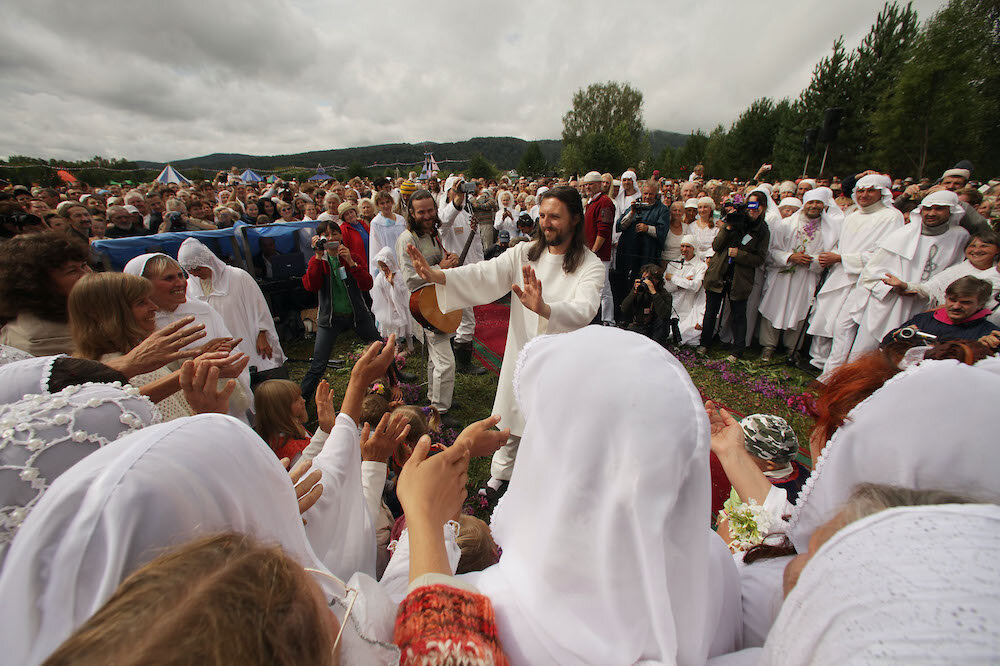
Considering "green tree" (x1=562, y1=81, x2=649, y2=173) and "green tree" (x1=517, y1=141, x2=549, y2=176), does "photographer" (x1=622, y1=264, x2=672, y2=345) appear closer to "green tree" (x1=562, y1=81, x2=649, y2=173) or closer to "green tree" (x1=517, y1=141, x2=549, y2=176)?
"green tree" (x1=562, y1=81, x2=649, y2=173)

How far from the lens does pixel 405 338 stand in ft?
20.0

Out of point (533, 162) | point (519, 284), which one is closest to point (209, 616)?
point (519, 284)

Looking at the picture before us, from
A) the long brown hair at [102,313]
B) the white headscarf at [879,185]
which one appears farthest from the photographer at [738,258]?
the long brown hair at [102,313]

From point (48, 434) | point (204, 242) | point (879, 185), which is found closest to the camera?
point (48, 434)

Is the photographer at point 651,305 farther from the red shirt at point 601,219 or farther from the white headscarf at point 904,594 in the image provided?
the white headscarf at point 904,594

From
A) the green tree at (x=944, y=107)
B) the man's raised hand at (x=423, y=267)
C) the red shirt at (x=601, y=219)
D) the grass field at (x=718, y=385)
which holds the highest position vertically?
the green tree at (x=944, y=107)

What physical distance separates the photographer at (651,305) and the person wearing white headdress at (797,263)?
1593mm

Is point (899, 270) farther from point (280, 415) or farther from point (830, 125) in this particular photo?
point (280, 415)

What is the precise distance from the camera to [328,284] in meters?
4.69

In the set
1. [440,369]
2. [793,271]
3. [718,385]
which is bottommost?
[718,385]

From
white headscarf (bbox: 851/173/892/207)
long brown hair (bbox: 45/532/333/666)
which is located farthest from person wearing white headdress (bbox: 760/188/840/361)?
long brown hair (bbox: 45/532/333/666)

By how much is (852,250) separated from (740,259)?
1.32 meters

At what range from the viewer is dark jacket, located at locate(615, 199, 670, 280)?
6.91 meters

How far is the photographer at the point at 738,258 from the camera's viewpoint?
220 inches
